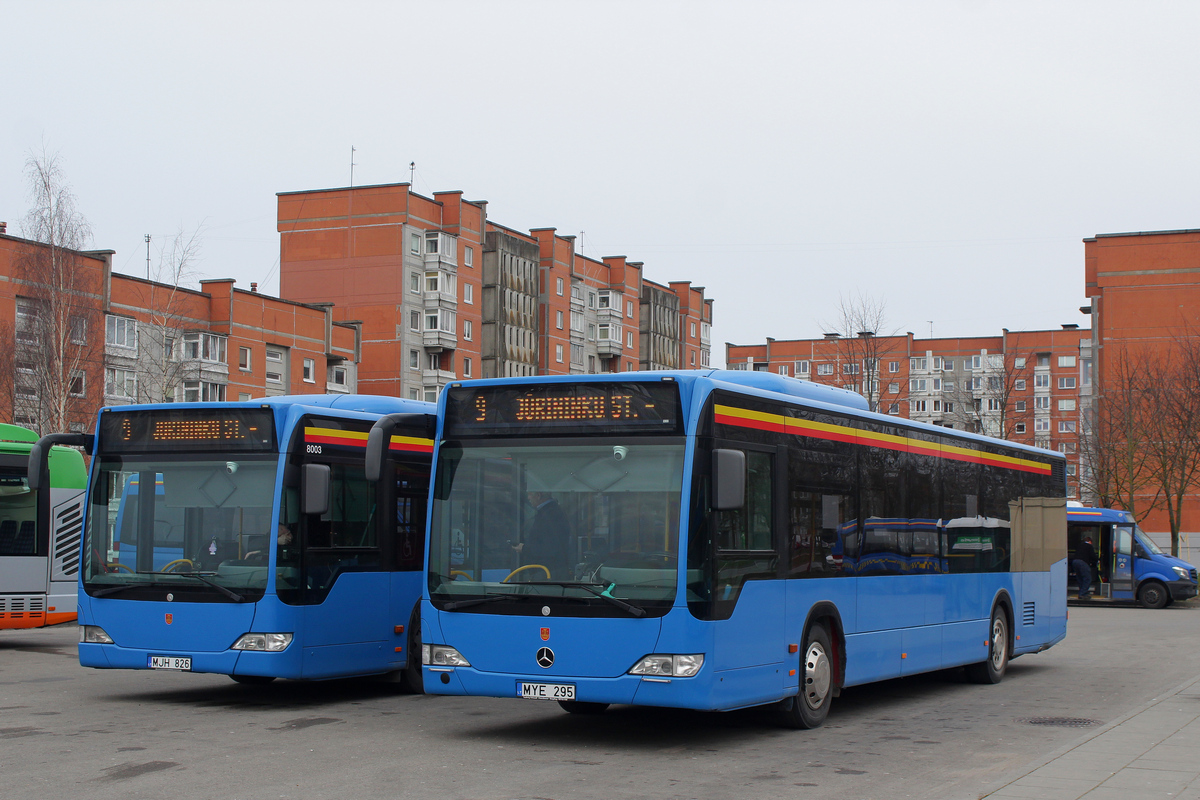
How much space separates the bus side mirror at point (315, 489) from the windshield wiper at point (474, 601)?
2.07 m

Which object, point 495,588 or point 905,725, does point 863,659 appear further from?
point 495,588

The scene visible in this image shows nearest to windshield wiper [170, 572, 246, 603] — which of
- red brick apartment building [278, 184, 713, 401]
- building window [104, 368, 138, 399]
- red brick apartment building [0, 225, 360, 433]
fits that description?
red brick apartment building [0, 225, 360, 433]

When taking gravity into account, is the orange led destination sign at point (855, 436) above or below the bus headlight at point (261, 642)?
above

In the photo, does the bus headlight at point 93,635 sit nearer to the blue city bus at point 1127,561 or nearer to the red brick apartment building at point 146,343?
the blue city bus at point 1127,561

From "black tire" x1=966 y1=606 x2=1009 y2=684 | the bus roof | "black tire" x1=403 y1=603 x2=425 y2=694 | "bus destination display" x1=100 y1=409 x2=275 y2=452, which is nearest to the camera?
"bus destination display" x1=100 y1=409 x2=275 y2=452

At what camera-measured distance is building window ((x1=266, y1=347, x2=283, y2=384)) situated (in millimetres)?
74312

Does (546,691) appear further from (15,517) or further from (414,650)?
(15,517)

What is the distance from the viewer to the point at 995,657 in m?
16.2

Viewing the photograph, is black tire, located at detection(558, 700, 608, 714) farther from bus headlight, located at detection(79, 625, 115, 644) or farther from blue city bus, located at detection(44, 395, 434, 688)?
bus headlight, located at detection(79, 625, 115, 644)

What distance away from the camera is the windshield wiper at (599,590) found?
32.5ft

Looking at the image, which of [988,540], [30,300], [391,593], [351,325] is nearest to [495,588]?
[391,593]

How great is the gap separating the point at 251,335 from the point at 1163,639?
57.4m

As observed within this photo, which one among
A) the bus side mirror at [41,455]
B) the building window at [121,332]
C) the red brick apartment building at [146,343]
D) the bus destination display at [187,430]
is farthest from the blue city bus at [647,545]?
the building window at [121,332]

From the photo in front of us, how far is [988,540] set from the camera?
15.8 m
